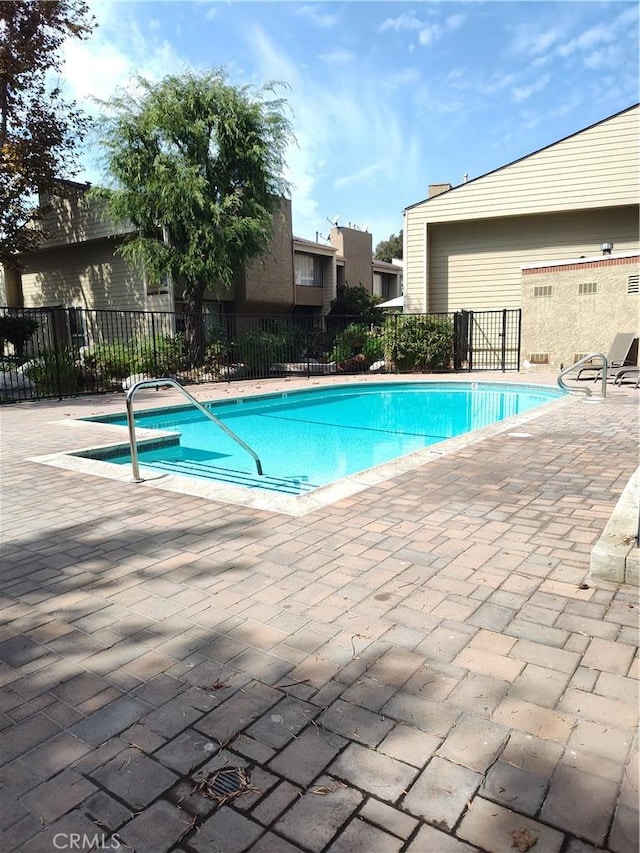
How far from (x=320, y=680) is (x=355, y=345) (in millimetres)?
16586

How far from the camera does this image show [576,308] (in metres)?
15.2

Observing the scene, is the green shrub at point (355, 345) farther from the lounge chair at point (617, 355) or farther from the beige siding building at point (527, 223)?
the lounge chair at point (617, 355)

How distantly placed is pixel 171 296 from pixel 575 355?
12097mm

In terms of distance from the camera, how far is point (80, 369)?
45.4 ft

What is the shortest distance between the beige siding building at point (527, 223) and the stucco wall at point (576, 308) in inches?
2.2

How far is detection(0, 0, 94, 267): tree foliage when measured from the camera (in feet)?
54.7

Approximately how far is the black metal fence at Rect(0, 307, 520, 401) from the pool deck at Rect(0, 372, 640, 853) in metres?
10.5

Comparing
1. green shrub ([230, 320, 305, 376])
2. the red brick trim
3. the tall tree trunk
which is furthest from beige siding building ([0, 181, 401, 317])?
the red brick trim

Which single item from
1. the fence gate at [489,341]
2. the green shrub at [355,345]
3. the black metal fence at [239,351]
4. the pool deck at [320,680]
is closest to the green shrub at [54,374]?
the black metal fence at [239,351]

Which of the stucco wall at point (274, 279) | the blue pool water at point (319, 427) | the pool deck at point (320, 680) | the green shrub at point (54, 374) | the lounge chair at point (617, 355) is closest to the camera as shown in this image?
the pool deck at point (320, 680)

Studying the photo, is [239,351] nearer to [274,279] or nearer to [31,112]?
[274,279]

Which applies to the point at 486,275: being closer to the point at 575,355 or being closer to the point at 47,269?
the point at 575,355

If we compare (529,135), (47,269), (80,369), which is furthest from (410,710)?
(47,269)

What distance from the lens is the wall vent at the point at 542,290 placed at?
51.3 feet
